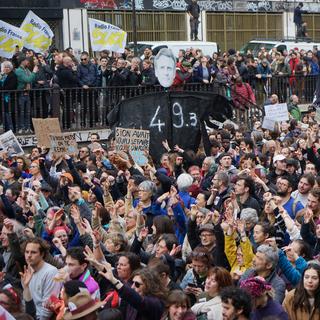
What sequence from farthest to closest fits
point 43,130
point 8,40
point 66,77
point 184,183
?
point 8,40 → point 66,77 → point 43,130 → point 184,183

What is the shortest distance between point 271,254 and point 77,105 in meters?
12.9

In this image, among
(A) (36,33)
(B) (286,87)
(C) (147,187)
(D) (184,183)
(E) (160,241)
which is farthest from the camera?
(B) (286,87)

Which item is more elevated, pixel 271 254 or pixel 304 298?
pixel 271 254

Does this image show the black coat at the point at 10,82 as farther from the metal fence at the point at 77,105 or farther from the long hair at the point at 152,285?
the long hair at the point at 152,285

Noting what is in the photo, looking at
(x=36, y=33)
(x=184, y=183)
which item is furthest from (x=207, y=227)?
(x=36, y=33)

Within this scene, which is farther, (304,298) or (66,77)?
(66,77)

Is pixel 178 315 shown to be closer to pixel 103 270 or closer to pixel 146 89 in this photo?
pixel 103 270

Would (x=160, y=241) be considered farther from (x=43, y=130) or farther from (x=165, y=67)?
(x=165, y=67)

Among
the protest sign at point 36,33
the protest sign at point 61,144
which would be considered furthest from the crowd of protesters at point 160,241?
the protest sign at point 36,33

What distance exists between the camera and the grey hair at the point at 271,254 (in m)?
9.36

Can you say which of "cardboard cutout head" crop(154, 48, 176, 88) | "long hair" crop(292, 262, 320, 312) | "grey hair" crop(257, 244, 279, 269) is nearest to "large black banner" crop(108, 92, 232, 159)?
"cardboard cutout head" crop(154, 48, 176, 88)

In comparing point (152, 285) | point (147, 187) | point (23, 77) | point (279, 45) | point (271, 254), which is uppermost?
point (279, 45)

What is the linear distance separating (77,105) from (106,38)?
247 cm

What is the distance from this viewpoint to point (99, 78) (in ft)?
73.3
